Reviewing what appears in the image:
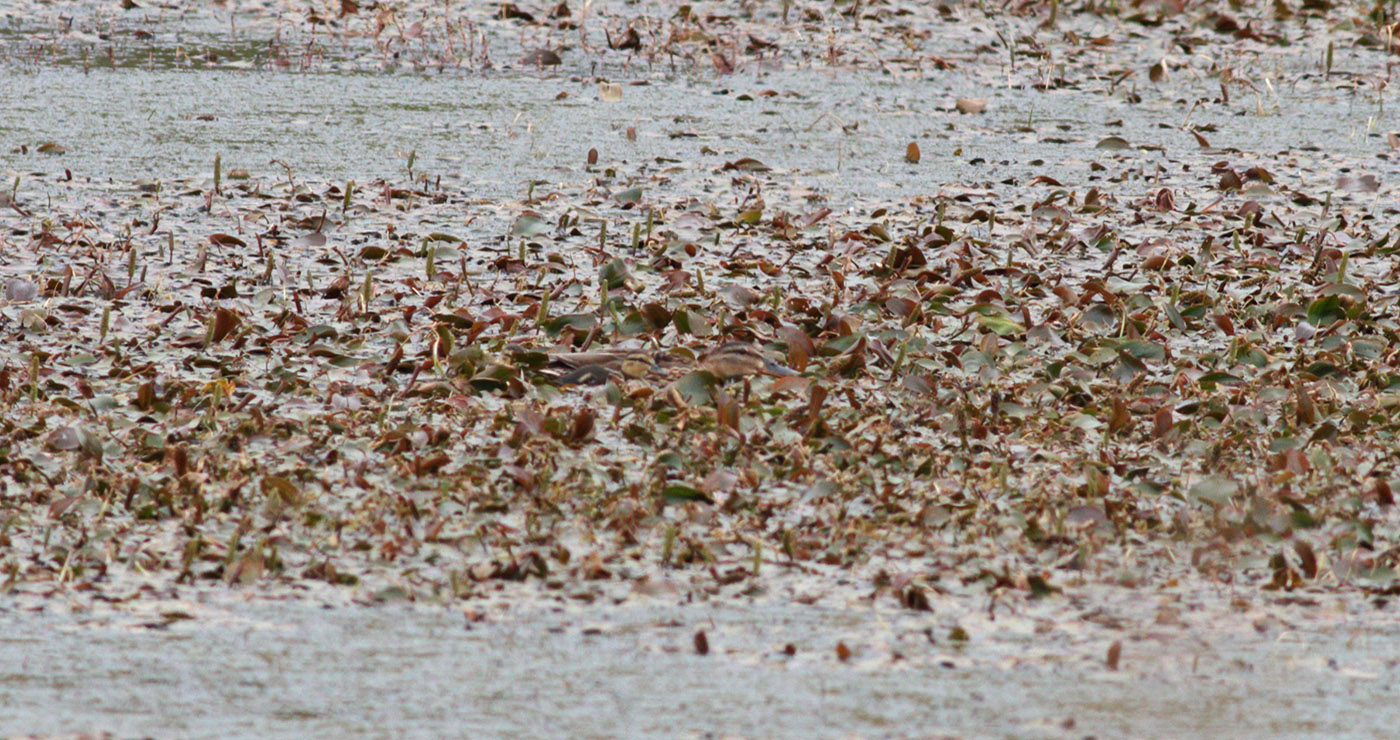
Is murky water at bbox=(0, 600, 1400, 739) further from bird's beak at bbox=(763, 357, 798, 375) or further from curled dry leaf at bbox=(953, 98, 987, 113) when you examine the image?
curled dry leaf at bbox=(953, 98, 987, 113)

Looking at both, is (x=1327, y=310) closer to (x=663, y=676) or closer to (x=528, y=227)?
(x=528, y=227)

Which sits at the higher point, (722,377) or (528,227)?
(528,227)

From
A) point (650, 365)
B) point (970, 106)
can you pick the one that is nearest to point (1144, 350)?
point (650, 365)

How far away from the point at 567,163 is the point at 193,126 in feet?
4.45

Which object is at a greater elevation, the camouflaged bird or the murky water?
the camouflaged bird

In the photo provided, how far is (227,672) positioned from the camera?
219 cm

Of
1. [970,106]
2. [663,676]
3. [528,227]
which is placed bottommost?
[663,676]

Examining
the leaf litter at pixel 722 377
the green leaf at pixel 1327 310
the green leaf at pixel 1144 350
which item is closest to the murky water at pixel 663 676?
the leaf litter at pixel 722 377

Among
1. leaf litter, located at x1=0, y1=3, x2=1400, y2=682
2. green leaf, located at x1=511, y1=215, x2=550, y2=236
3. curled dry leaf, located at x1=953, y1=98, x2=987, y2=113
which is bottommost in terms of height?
leaf litter, located at x1=0, y1=3, x2=1400, y2=682

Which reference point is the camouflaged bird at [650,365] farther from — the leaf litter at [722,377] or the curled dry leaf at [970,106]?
the curled dry leaf at [970,106]

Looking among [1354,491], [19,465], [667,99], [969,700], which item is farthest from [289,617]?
[667,99]

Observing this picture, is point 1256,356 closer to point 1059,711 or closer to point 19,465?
point 1059,711

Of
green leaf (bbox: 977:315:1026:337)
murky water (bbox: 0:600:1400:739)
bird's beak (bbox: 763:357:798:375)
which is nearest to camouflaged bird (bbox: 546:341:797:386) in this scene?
bird's beak (bbox: 763:357:798:375)

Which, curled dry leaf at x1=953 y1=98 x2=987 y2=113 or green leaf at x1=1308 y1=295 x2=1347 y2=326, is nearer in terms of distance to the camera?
green leaf at x1=1308 y1=295 x2=1347 y2=326
